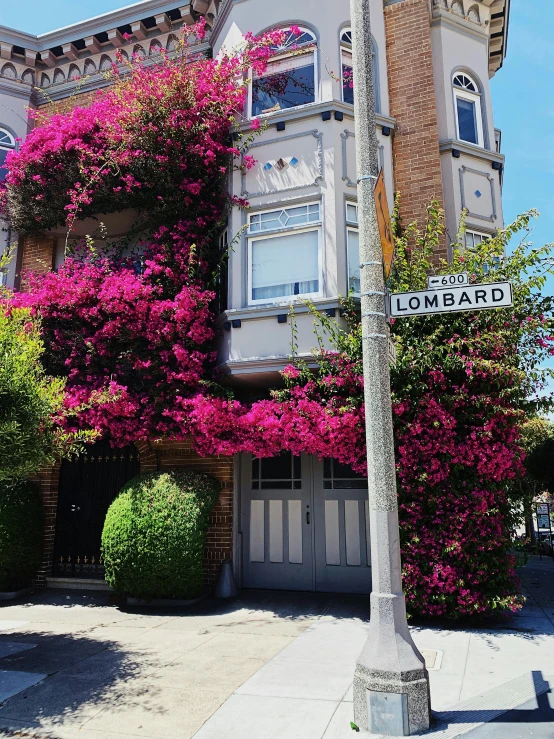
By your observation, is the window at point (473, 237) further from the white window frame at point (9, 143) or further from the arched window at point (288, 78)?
the white window frame at point (9, 143)

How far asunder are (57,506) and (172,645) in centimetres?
497

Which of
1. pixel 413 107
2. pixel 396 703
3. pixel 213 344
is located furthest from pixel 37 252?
pixel 396 703

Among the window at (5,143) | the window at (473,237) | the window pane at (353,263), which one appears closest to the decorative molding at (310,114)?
the window pane at (353,263)

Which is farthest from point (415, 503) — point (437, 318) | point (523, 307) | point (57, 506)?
point (57, 506)

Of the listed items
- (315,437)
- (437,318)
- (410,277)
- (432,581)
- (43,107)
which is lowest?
(432,581)

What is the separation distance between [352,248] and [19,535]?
7.27 m

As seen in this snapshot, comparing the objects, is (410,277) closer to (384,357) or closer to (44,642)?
(384,357)

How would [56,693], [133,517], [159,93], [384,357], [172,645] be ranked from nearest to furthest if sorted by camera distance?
1. [384,357]
2. [56,693]
3. [172,645]
4. [133,517]
5. [159,93]

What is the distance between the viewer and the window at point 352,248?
9032 mm

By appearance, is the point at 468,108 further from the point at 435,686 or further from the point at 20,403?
the point at 435,686

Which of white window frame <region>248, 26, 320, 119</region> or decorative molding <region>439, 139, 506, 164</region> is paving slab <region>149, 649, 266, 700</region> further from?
decorative molding <region>439, 139, 506, 164</region>

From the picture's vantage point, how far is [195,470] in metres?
9.82

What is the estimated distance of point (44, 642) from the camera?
6.97 metres

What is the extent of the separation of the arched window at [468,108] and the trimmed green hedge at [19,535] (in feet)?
33.2
